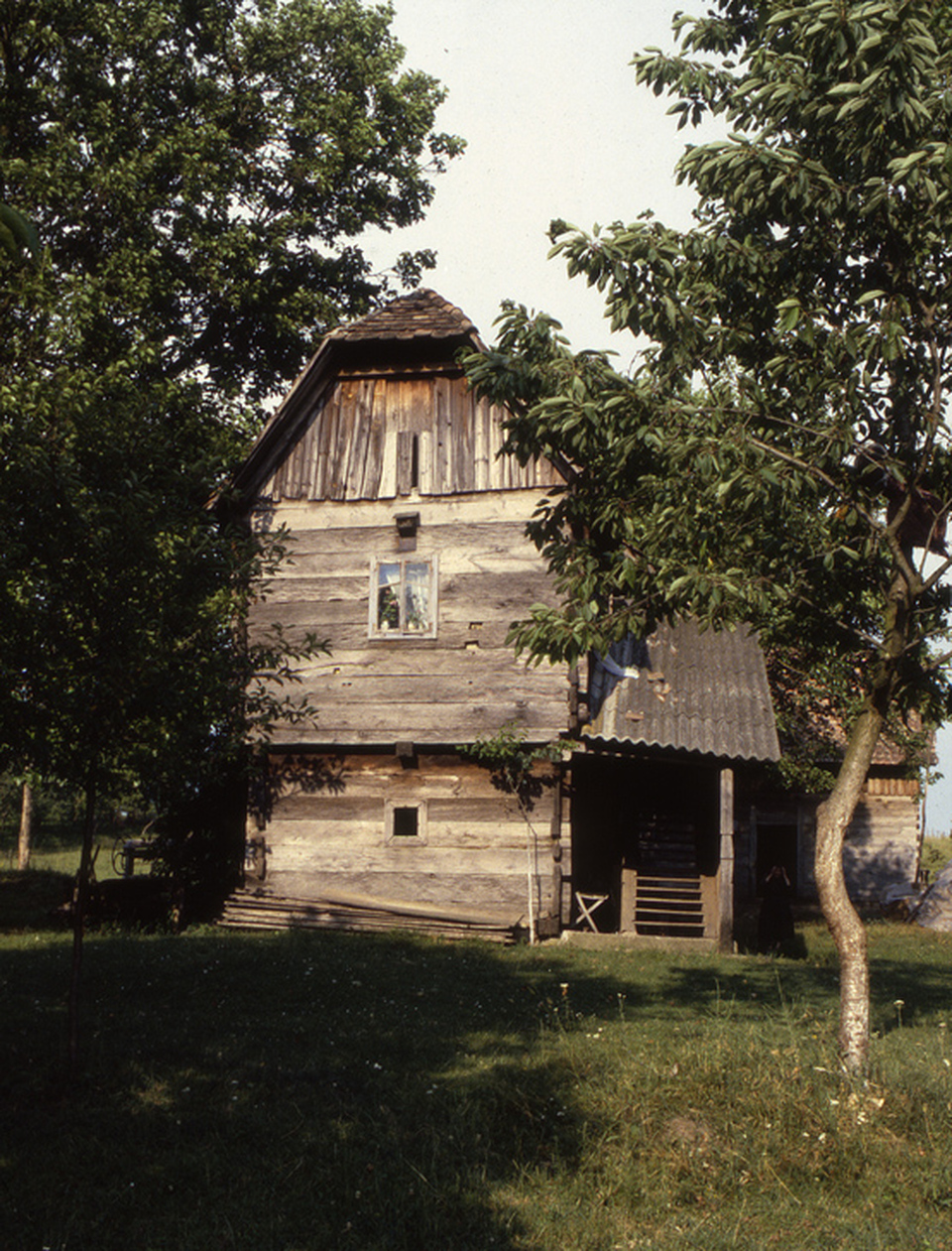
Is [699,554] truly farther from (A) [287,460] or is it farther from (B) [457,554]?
(A) [287,460]

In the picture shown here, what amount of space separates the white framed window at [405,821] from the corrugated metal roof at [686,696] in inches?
121

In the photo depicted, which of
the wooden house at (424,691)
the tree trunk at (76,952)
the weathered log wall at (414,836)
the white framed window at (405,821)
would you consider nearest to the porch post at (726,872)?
the wooden house at (424,691)

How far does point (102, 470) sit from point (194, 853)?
37.4ft

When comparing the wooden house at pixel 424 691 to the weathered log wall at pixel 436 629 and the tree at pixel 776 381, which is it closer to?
the weathered log wall at pixel 436 629

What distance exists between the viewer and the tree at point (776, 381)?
8328 mm

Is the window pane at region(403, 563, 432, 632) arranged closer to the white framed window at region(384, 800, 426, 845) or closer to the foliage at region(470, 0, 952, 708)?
the white framed window at region(384, 800, 426, 845)

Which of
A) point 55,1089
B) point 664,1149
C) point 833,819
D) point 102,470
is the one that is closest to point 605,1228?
point 664,1149

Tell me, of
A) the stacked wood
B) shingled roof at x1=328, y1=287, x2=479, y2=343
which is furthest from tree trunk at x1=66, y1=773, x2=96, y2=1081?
shingled roof at x1=328, y1=287, x2=479, y2=343

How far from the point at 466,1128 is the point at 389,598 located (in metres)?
11.5

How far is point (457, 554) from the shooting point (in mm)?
17953

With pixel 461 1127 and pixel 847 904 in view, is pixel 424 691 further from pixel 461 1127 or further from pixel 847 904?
pixel 461 1127

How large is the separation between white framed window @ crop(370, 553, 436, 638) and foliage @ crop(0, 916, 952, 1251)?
25.0ft

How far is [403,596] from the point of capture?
18.1 metres

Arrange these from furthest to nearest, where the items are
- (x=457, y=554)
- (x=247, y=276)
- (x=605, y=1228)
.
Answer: (x=247, y=276), (x=457, y=554), (x=605, y=1228)
